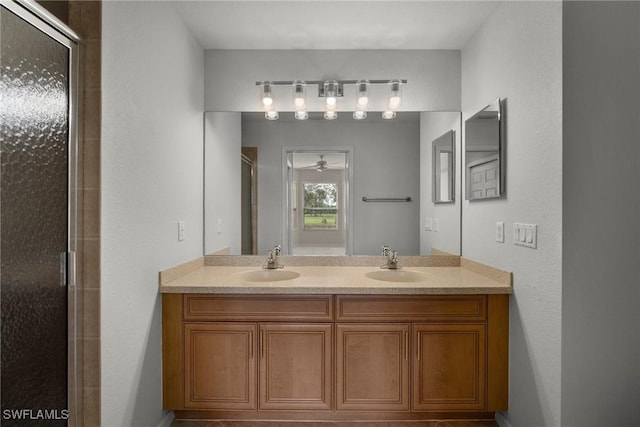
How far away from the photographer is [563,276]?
60.9 inches

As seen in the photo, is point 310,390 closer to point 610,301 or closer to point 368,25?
point 610,301

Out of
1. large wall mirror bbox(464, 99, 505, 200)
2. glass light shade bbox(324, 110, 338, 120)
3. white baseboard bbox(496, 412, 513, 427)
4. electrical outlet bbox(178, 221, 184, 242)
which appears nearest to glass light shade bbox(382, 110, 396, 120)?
glass light shade bbox(324, 110, 338, 120)

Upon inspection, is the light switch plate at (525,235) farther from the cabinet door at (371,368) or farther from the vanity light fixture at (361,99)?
the vanity light fixture at (361,99)

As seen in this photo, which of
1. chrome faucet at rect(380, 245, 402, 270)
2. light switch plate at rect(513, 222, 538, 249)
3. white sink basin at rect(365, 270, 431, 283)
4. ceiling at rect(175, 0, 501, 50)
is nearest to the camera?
light switch plate at rect(513, 222, 538, 249)

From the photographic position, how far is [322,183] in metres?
2.78

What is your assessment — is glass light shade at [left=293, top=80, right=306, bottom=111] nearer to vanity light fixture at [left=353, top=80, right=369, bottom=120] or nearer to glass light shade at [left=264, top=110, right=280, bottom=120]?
glass light shade at [left=264, top=110, right=280, bottom=120]

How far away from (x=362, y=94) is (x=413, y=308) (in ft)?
4.77

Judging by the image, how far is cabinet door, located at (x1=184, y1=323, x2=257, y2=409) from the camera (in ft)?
6.89

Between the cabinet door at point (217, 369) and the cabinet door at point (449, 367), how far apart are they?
92cm

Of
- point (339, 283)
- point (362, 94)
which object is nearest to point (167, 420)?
point (339, 283)

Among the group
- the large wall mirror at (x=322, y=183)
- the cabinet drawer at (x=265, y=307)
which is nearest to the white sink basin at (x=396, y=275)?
the large wall mirror at (x=322, y=183)

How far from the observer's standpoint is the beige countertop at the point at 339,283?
6.69ft

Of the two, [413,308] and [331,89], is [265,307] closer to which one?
[413,308]

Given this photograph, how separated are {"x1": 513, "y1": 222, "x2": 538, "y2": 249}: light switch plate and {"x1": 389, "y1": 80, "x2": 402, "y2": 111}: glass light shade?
47.0 inches
